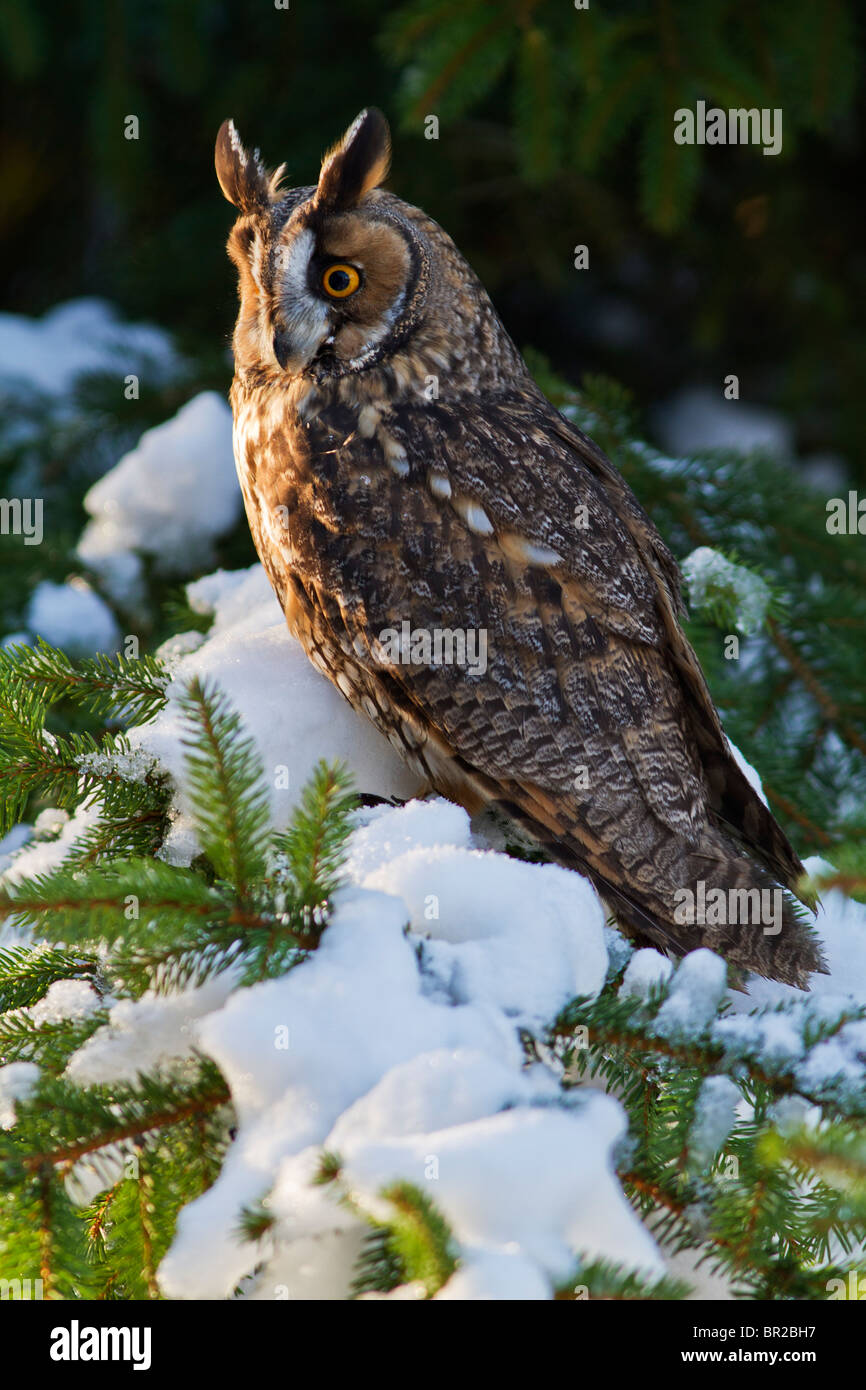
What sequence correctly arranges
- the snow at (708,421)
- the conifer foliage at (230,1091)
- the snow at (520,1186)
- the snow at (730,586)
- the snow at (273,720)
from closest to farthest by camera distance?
the snow at (520,1186) < the conifer foliage at (230,1091) < the snow at (273,720) < the snow at (730,586) < the snow at (708,421)

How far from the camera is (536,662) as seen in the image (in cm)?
177

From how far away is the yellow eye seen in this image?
6.19ft

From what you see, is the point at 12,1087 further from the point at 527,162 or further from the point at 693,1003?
the point at 527,162

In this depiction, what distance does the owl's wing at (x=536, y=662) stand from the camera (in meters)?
1.74

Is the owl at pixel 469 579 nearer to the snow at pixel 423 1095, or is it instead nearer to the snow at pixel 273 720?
the snow at pixel 273 720

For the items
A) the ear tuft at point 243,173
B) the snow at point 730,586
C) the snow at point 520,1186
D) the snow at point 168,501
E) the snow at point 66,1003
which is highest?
the ear tuft at point 243,173

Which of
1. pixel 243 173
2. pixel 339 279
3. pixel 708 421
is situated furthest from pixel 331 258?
pixel 708 421

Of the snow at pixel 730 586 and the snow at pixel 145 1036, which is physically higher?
the snow at pixel 730 586

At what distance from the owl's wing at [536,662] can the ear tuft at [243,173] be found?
1.71 feet

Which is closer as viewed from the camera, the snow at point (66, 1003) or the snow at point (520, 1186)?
the snow at point (520, 1186)

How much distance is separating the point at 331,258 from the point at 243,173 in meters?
0.28

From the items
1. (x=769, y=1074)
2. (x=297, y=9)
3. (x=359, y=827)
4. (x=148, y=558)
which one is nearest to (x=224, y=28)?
(x=297, y=9)

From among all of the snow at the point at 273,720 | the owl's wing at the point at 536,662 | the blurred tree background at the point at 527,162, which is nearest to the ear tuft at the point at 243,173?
the blurred tree background at the point at 527,162
